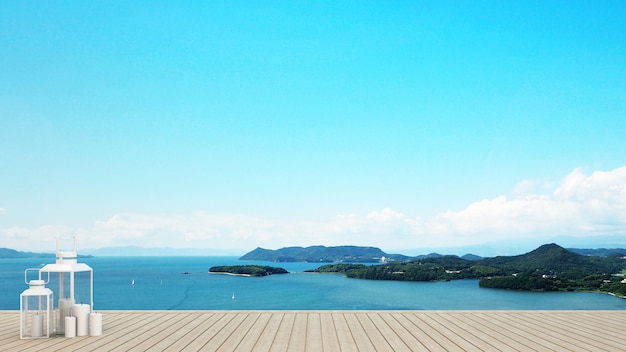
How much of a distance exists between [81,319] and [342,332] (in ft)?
8.57

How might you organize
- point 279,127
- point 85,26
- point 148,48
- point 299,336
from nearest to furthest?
1. point 299,336
2. point 85,26
3. point 148,48
4. point 279,127

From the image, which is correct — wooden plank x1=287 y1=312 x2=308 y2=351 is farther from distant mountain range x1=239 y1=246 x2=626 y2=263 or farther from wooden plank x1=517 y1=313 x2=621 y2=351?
distant mountain range x1=239 y1=246 x2=626 y2=263

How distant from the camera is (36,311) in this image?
483 centimetres

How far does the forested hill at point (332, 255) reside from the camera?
151375 millimetres

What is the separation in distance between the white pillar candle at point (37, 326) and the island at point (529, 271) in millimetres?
64791

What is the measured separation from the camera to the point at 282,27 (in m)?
35.9

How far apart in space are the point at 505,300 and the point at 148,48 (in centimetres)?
4720

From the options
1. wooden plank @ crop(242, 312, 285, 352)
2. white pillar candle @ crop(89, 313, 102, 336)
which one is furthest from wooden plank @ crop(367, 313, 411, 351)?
Result: white pillar candle @ crop(89, 313, 102, 336)

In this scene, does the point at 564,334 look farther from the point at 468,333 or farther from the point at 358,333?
the point at 358,333

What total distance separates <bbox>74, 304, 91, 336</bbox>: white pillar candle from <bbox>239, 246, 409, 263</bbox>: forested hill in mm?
144483

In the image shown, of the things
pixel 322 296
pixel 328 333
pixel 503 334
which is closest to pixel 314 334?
pixel 328 333

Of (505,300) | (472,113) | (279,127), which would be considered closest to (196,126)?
(279,127)

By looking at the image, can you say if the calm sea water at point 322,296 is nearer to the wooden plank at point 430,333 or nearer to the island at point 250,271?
the island at point 250,271

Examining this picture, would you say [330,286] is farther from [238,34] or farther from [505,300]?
[238,34]
